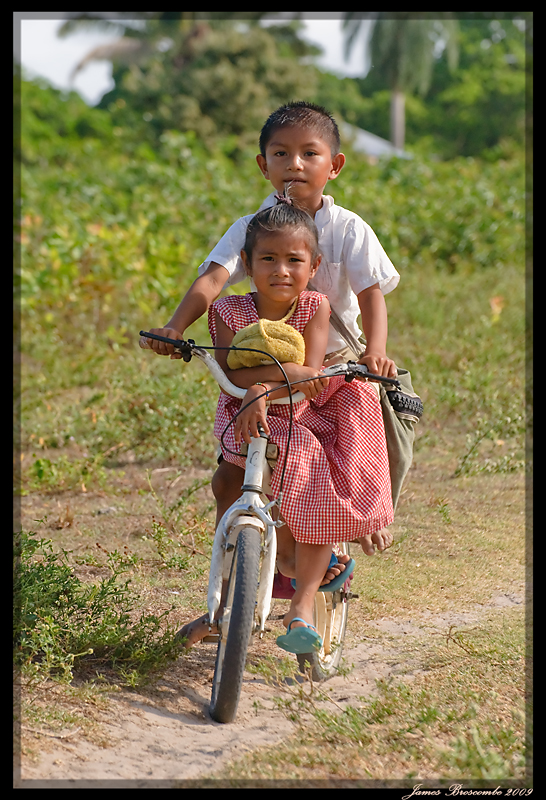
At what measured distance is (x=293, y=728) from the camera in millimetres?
2699

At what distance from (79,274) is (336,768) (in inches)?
249

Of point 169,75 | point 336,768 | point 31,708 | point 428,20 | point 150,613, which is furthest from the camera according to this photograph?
point 428,20

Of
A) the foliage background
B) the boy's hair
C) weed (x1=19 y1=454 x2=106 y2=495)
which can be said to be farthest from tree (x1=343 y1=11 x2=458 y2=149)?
the boy's hair

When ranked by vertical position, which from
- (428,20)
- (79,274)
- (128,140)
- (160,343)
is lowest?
(160,343)

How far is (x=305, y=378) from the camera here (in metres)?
2.79

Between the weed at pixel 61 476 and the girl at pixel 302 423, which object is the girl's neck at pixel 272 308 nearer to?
the girl at pixel 302 423

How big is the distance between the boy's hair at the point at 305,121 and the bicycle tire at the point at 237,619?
4.77ft

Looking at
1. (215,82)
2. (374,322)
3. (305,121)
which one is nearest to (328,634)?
(374,322)

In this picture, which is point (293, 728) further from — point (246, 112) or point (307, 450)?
point (246, 112)

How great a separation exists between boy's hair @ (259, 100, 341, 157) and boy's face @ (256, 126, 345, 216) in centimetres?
2

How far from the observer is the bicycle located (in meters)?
2.55

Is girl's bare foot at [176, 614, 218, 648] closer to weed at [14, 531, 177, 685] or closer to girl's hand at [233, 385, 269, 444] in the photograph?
weed at [14, 531, 177, 685]

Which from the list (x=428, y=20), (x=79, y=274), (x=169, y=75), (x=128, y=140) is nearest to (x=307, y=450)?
(x=79, y=274)

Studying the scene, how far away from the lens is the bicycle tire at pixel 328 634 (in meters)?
3.11
